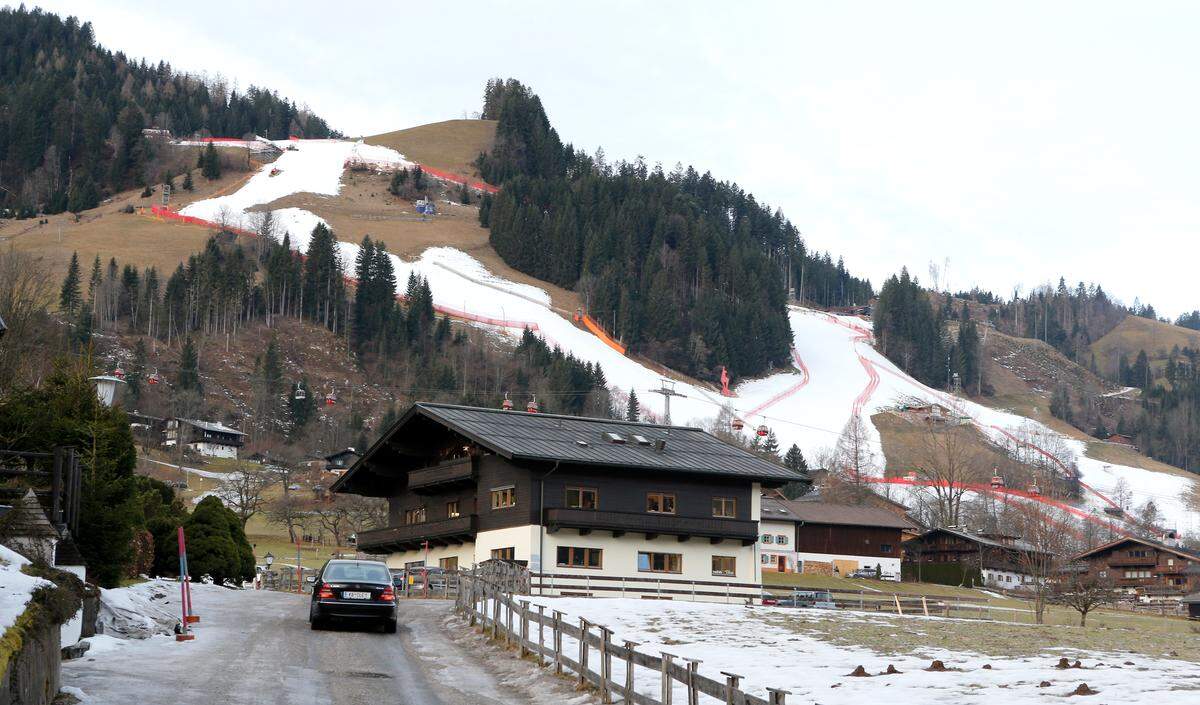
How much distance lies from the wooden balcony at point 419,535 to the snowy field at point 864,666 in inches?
875

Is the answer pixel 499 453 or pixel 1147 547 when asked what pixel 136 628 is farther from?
pixel 1147 547

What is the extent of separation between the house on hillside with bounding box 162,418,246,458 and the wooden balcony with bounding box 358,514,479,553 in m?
79.7

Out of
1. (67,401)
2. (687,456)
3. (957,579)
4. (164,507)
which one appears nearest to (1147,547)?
(957,579)

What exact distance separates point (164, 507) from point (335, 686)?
97.9ft

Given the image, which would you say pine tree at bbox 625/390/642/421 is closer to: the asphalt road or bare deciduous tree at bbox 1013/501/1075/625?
bare deciduous tree at bbox 1013/501/1075/625

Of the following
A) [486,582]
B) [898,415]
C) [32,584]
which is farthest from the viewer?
[898,415]

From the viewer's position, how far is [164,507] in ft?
160

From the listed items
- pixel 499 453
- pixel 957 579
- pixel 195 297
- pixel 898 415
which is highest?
pixel 195 297

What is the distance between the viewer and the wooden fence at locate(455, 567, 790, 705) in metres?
16.5

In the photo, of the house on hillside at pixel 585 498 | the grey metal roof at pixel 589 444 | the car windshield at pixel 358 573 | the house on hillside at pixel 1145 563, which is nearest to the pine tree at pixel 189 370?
the grey metal roof at pixel 589 444

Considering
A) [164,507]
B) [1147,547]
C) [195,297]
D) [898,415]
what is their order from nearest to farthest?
[164,507], [1147,547], [195,297], [898,415]

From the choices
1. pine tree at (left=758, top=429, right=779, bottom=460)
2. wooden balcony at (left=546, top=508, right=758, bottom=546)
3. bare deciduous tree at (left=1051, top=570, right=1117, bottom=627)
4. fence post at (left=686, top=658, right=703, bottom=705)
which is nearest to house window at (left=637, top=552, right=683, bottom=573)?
wooden balcony at (left=546, top=508, right=758, bottom=546)

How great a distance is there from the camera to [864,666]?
80.5 ft

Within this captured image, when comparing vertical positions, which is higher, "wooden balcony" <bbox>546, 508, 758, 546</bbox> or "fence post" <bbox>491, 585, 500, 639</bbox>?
"wooden balcony" <bbox>546, 508, 758, 546</bbox>
